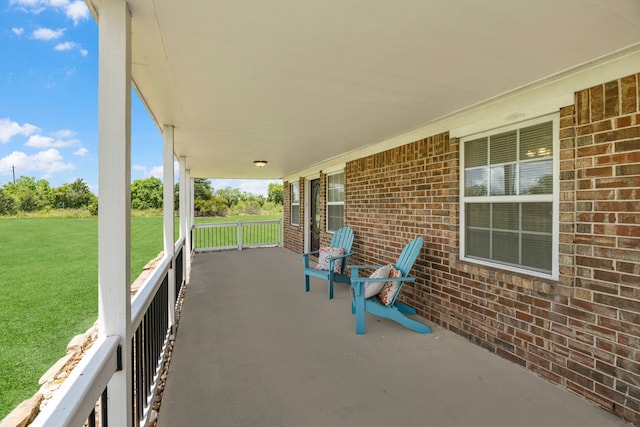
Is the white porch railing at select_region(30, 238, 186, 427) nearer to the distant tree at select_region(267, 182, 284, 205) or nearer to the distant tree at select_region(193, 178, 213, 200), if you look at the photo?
the distant tree at select_region(267, 182, 284, 205)

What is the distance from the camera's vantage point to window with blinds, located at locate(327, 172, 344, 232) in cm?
643

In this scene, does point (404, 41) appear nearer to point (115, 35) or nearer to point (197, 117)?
point (115, 35)

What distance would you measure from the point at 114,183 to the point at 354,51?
148 centimetres

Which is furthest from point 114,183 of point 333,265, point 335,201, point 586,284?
point 335,201

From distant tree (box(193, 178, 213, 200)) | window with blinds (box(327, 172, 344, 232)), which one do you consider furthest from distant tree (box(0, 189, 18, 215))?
distant tree (box(193, 178, 213, 200))

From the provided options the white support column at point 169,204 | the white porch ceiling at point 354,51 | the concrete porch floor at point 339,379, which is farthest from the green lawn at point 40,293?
the concrete porch floor at point 339,379

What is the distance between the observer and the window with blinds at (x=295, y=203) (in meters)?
9.18

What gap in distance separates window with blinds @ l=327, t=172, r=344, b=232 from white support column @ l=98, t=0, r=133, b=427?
511 centimetres

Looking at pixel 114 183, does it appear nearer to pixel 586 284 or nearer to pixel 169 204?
pixel 169 204

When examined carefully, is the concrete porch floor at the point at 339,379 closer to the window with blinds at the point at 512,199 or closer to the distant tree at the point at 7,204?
the window with blinds at the point at 512,199

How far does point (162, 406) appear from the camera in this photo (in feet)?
7.17

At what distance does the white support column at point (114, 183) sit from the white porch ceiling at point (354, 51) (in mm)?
186

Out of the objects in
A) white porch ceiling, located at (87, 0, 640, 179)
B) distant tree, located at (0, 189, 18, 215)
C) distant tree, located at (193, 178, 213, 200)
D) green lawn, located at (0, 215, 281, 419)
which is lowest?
green lawn, located at (0, 215, 281, 419)

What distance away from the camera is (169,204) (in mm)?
3732
